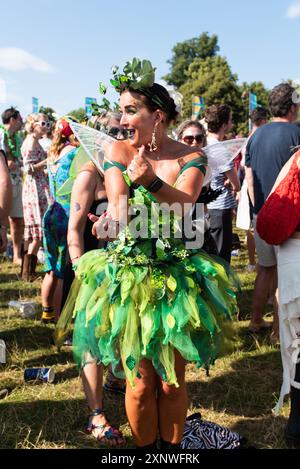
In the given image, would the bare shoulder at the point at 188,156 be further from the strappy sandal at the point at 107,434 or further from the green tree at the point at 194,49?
the green tree at the point at 194,49

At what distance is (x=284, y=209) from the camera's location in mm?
2561

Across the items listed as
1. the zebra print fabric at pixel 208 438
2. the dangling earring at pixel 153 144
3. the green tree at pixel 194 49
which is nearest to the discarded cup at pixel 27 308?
the zebra print fabric at pixel 208 438

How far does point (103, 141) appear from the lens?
2.54 m

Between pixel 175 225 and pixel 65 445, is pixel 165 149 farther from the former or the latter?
pixel 65 445

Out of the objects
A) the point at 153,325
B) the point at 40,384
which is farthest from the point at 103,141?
the point at 40,384

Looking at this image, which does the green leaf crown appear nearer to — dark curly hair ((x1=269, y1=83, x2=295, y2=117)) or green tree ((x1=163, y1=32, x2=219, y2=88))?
dark curly hair ((x1=269, y1=83, x2=295, y2=117))

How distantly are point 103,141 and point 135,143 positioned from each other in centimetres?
35

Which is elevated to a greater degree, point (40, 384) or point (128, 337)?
point (128, 337)

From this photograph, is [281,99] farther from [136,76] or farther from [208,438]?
[208,438]

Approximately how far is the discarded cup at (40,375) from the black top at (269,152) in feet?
7.30

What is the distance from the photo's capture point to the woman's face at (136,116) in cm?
219

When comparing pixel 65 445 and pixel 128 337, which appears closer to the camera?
pixel 128 337

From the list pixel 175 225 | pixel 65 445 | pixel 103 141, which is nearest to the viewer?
pixel 175 225

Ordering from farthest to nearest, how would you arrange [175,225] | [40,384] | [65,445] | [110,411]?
1. [40,384]
2. [110,411]
3. [65,445]
4. [175,225]
